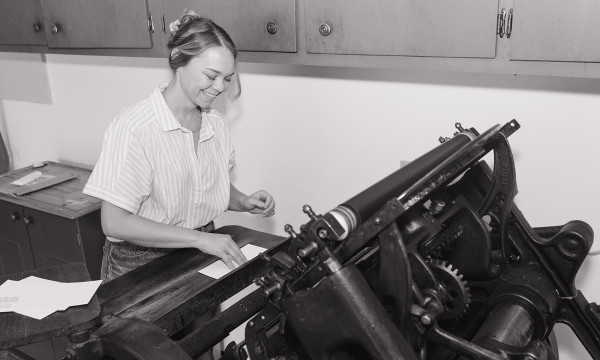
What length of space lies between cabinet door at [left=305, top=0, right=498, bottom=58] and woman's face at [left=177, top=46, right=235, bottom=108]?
11.9 inches

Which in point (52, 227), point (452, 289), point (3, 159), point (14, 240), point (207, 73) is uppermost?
point (207, 73)

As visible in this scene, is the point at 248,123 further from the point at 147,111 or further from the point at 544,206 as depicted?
the point at 544,206

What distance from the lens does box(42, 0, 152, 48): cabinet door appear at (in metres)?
2.36

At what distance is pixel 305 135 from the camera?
2502 mm

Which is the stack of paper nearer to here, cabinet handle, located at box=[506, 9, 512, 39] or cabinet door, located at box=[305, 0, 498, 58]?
cabinet door, located at box=[305, 0, 498, 58]

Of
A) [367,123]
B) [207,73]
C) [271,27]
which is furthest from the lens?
[367,123]

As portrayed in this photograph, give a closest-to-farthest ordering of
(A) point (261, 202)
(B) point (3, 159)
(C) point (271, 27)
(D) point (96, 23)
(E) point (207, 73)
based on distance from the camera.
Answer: (E) point (207, 73) < (C) point (271, 27) < (A) point (261, 202) < (D) point (96, 23) < (B) point (3, 159)

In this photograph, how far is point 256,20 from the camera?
6.68 feet

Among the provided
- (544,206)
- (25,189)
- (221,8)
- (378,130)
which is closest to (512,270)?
(544,206)

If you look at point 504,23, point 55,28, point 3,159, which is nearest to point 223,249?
point 504,23

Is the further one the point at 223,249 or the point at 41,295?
the point at 223,249

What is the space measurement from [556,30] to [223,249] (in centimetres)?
114

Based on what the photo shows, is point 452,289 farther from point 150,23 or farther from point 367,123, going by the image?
point 150,23

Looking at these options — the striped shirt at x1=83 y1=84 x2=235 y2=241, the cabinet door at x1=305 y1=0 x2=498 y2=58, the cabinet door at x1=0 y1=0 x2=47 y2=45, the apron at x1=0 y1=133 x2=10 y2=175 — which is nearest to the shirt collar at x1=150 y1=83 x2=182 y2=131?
the striped shirt at x1=83 y1=84 x2=235 y2=241
